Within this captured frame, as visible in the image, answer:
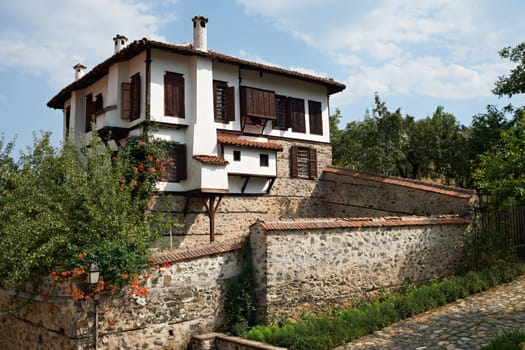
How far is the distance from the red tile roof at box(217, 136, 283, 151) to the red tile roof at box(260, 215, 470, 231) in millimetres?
6060

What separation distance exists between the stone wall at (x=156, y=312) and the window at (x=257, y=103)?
7894mm

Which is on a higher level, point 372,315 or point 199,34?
point 199,34

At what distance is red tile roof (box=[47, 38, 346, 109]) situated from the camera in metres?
16.1

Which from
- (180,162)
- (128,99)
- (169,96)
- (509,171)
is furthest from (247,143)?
(509,171)

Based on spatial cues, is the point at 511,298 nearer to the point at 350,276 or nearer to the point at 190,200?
the point at 350,276

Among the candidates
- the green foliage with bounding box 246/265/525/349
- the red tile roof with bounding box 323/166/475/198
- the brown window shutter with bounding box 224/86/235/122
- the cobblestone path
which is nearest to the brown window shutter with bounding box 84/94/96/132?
the brown window shutter with bounding box 224/86/235/122

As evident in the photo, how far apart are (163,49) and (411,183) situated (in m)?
10.2

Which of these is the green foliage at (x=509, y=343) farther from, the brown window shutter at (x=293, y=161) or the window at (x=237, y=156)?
the brown window shutter at (x=293, y=161)

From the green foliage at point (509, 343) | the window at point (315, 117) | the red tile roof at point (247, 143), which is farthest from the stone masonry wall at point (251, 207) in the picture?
the green foliage at point (509, 343)

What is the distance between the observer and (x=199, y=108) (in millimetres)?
16703

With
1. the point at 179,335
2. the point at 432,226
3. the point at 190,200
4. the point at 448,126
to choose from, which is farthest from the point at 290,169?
the point at 448,126

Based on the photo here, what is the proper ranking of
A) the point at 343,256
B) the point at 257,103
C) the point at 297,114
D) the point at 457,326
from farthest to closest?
the point at 297,114, the point at 257,103, the point at 343,256, the point at 457,326

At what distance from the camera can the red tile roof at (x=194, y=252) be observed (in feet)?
34.6

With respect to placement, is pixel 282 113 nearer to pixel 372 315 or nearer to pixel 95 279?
pixel 372 315
